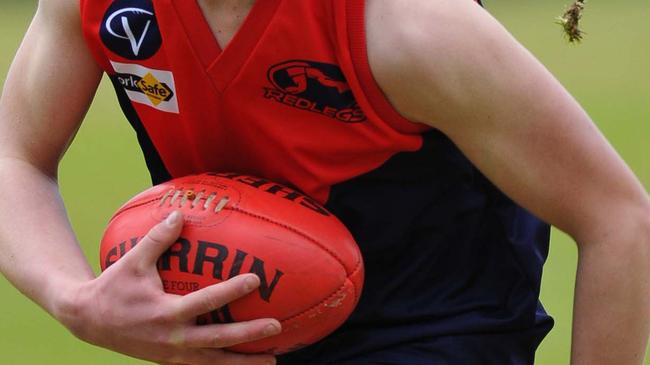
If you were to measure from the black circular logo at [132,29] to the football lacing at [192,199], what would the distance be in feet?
0.67

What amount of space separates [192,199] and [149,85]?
0.63ft

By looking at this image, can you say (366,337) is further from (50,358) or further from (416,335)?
(50,358)

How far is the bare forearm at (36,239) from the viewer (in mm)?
1803

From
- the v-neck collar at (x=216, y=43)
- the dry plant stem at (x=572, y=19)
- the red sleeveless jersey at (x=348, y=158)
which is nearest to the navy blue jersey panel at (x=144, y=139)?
the red sleeveless jersey at (x=348, y=158)

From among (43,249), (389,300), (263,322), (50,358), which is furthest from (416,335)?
(50,358)

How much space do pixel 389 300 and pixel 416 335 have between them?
0.23 ft

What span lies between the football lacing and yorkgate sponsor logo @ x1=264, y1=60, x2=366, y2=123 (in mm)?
161

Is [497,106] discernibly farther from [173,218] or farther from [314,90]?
[173,218]

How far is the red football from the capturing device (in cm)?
166

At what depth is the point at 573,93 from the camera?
5461 millimetres

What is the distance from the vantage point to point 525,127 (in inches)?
62.7

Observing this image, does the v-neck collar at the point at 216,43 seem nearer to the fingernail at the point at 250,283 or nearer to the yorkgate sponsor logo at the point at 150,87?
the yorkgate sponsor logo at the point at 150,87

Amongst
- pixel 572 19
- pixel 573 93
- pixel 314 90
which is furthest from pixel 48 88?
pixel 573 93

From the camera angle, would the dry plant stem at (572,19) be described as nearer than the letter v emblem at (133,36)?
No
